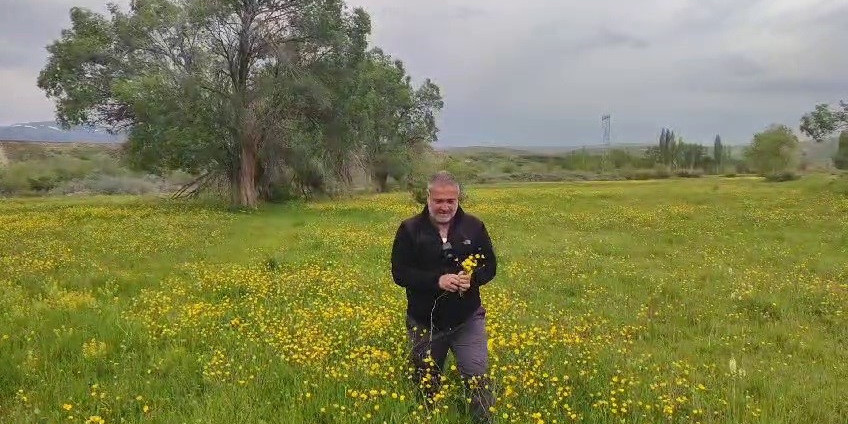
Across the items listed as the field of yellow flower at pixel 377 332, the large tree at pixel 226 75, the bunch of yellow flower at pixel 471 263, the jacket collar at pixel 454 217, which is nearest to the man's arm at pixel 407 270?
the jacket collar at pixel 454 217

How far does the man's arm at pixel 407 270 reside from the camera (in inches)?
220

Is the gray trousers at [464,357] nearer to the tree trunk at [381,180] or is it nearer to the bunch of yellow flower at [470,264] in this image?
the bunch of yellow flower at [470,264]

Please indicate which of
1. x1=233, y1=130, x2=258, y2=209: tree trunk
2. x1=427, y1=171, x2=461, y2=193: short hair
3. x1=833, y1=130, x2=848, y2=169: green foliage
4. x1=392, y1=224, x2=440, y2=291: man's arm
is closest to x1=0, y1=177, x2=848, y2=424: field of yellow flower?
x1=392, y1=224, x2=440, y2=291: man's arm

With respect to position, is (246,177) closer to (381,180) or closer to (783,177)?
(381,180)

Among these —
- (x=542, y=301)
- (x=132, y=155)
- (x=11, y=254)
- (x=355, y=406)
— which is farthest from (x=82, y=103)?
(x=355, y=406)

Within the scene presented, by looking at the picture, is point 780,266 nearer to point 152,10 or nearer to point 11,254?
point 11,254

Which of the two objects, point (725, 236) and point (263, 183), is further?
point (263, 183)

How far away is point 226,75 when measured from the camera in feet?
108

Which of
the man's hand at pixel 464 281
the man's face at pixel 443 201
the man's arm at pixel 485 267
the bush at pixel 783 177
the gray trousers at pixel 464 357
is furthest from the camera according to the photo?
the bush at pixel 783 177

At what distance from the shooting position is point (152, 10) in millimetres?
31359

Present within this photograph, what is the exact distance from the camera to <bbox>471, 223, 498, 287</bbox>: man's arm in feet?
18.1

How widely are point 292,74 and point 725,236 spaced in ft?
70.5

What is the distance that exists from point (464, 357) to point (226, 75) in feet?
101

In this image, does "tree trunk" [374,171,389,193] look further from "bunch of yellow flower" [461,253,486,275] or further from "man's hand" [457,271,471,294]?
"man's hand" [457,271,471,294]
